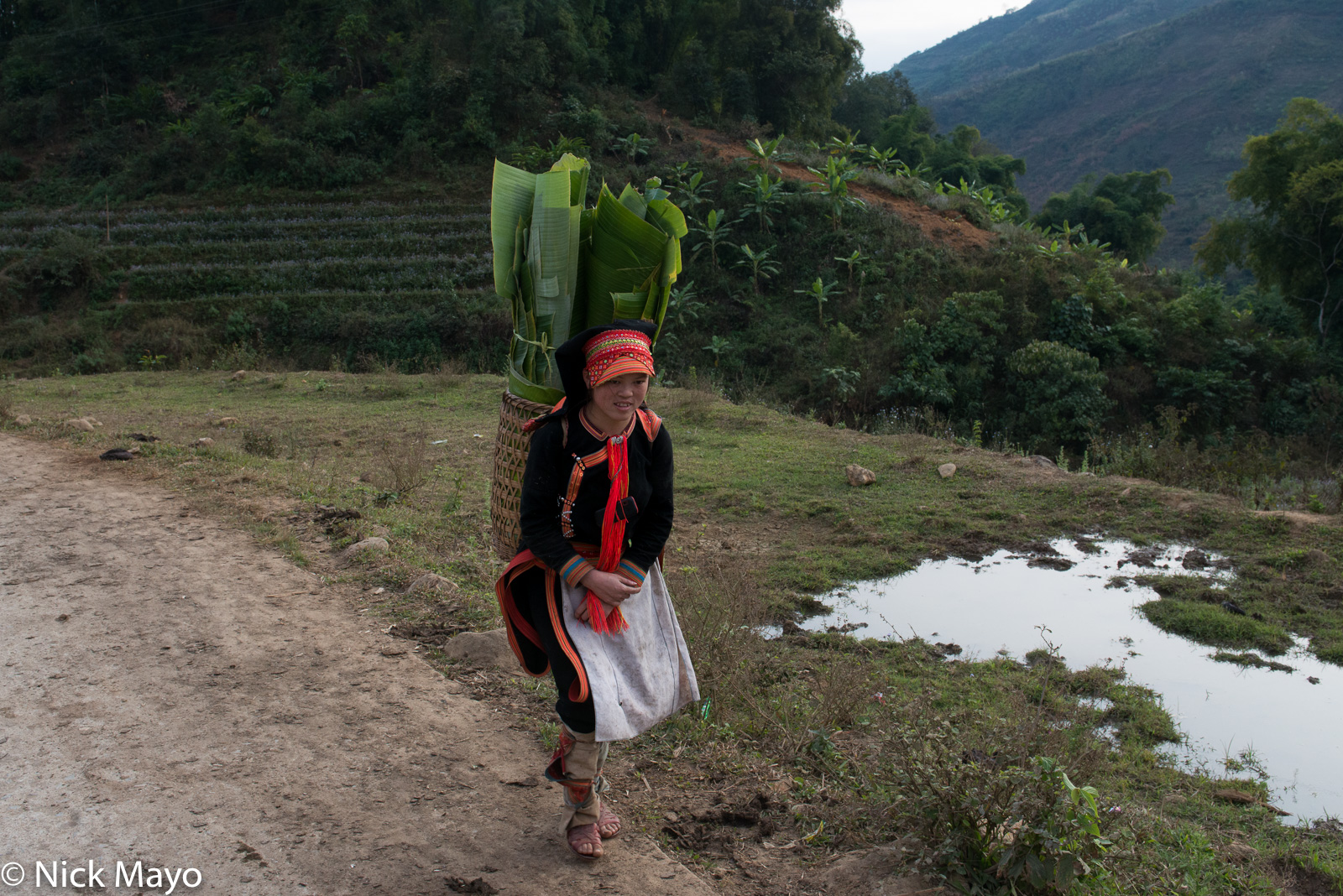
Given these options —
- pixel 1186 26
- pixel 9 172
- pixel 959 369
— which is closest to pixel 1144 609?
pixel 959 369

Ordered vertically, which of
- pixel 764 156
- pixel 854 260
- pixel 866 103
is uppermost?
pixel 866 103

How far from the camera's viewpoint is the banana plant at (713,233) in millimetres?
18906

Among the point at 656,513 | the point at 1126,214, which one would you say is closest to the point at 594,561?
the point at 656,513

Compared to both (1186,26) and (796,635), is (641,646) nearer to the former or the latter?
(796,635)

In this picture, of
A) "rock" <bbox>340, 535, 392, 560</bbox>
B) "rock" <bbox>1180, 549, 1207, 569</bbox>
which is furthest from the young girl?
"rock" <bbox>1180, 549, 1207, 569</bbox>

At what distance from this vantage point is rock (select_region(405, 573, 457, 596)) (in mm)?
4168

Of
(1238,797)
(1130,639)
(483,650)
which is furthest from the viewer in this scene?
(1130,639)

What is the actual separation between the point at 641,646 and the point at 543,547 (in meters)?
0.40

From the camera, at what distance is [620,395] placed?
2158 mm

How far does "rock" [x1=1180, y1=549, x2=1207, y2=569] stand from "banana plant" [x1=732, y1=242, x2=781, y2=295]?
44.4ft

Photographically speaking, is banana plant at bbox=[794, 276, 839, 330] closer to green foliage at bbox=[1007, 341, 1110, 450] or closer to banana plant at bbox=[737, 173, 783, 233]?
banana plant at bbox=[737, 173, 783, 233]

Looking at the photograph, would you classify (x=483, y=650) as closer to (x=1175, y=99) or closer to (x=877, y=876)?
(x=877, y=876)

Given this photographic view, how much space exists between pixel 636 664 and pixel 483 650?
4.82ft

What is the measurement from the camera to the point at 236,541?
482 centimetres
